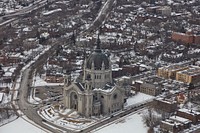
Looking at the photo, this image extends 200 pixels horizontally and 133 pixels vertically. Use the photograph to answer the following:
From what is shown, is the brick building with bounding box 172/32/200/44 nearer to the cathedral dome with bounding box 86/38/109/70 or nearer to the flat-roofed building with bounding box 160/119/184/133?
the cathedral dome with bounding box 86/38/109/70

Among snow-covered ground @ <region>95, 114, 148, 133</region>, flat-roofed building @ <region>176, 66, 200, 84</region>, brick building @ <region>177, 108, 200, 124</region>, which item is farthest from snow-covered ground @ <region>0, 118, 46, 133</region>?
flat-roofed building @ <region>176, 66, 200, 84</region>

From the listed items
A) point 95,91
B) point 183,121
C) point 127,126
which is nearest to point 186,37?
point 95,91

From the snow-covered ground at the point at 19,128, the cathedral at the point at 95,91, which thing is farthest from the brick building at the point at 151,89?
the snow-covered ground at the point at 19,128

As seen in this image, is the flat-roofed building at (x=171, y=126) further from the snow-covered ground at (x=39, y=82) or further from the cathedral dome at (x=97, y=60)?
the snow-covered ground at (x=39, y=82)

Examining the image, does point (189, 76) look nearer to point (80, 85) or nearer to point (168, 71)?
point (168, 71)

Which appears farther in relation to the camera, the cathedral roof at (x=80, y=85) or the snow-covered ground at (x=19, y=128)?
the cathedral roof at (x=80, y=85)

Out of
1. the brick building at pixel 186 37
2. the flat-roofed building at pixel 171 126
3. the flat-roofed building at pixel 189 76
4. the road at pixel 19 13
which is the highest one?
the road at pixel 19 13
